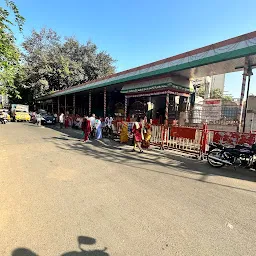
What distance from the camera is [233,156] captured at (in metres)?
6.88

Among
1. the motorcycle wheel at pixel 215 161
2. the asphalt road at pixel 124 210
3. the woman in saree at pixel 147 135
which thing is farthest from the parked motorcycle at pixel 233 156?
the woman in saree at pixel 147 135

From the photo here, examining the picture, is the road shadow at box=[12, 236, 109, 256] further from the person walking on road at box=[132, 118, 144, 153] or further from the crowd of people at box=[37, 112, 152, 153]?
the person walking on road at box=[132, 118, 144, 153]

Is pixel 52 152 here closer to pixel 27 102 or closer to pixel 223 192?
pixel 223 192

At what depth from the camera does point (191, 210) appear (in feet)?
12.4

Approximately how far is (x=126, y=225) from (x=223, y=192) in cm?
277

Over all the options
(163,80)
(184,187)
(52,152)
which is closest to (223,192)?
(184,187)

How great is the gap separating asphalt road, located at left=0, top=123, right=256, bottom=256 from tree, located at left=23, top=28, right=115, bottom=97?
30.2 metres

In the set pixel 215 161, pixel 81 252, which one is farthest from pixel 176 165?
pixel 81 252

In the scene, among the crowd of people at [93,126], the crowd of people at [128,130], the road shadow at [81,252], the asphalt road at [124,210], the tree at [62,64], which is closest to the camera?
the road shadow at [81,252]

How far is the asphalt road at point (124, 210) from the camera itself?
8.96 ft

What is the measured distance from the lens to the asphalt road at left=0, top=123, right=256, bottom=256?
2732 mm

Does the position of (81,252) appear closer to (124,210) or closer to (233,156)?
(124,210)

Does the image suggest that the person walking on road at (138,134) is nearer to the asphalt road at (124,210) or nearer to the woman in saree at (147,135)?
the woman in saree at (147,135)

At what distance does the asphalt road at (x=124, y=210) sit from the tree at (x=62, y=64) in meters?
30.2
